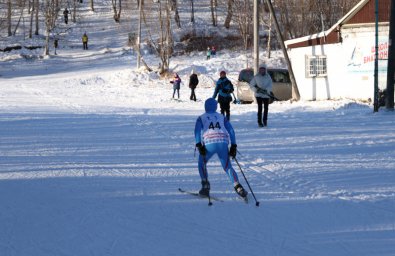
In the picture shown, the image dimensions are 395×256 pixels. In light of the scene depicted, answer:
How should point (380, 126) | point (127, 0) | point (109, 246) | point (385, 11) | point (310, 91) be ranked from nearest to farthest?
point (109, 246), point (380, 126), point (385, 11), point (310, 91), point (127, 0)

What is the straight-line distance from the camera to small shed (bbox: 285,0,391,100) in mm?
21094

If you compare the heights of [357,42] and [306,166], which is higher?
[357,42]

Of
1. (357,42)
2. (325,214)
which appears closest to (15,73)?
(357,42)

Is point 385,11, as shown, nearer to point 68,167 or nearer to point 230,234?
point 68,167

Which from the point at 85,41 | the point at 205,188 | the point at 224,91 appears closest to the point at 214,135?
the point at 205,188

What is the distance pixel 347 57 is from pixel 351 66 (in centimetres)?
43

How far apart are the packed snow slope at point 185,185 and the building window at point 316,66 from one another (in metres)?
3.54

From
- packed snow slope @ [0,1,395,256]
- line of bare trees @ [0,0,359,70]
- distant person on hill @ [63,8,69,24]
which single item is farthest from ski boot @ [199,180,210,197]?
distant person on hill @ [63,8,69,24]

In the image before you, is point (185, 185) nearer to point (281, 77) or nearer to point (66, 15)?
point (281, 77)

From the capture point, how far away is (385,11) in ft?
69.3

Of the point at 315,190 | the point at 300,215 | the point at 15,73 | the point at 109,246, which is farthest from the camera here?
the point at 15,73

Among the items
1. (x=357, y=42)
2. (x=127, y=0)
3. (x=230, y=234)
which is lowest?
(x=230, y=234)

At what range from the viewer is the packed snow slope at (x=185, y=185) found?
Result: 5.86m

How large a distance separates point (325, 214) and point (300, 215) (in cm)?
32
